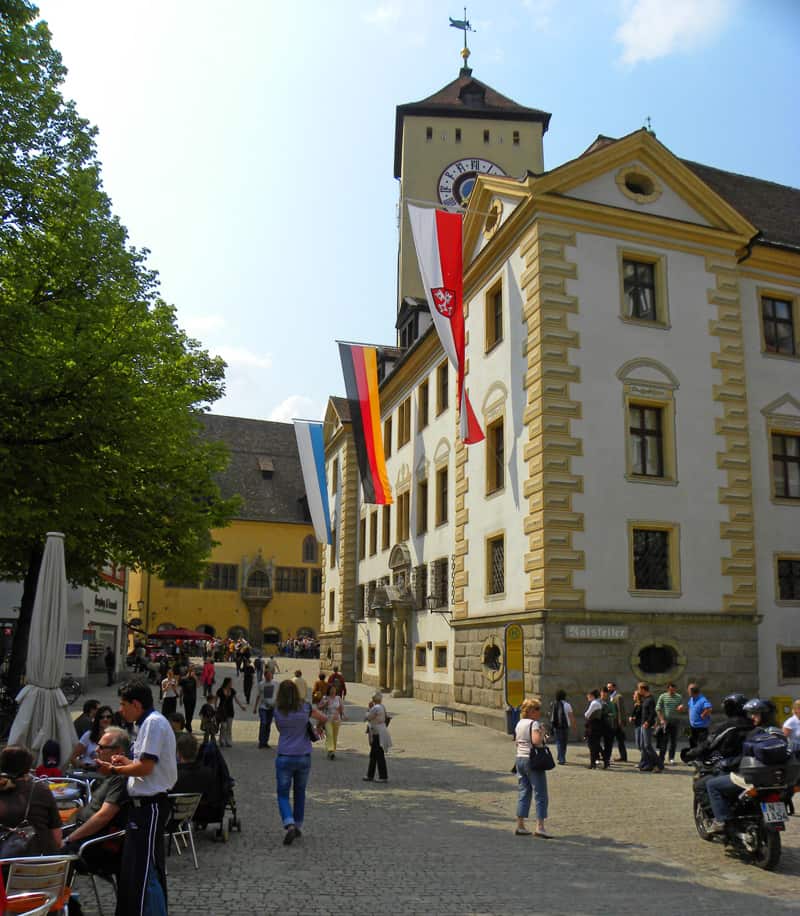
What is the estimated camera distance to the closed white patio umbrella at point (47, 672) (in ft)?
37.7

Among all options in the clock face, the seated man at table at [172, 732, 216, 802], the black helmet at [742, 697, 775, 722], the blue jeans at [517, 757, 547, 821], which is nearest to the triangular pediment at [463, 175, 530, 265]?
the black helmet at [742, 697, 775, 722]

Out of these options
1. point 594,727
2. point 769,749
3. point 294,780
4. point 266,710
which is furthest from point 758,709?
point 266,710

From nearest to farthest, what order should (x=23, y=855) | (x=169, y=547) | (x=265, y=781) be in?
(x=23, y=855) < (x=265, y=781) < (x=169, y=547)

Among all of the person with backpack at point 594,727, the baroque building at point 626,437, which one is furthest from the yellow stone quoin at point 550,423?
the person with backpack at point 594,727

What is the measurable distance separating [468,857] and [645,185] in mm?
19949

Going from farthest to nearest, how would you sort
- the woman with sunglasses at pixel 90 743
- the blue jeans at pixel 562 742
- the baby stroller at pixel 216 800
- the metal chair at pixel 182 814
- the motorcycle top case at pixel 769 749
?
the blue jeans at pixel 562 742 < the woman with sunglasses at pixel 90 743 < the baby stroller at pixel 216 800 < the motorcycle top case at pixel 769 749 < the metal chair at pixel 182 814

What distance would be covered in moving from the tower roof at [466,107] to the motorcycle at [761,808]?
53916mm

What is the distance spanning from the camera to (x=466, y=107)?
5775 cm

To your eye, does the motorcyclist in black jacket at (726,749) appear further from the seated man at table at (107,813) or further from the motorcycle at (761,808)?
the seated man at table at (107,813)

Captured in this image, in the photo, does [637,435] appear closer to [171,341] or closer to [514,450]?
[514,450]

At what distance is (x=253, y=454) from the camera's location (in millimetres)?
77750

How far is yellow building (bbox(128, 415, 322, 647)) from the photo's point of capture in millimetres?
67625

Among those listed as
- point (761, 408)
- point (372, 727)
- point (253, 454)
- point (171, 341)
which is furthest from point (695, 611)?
point (253, 454)

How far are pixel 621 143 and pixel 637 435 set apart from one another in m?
7.70
